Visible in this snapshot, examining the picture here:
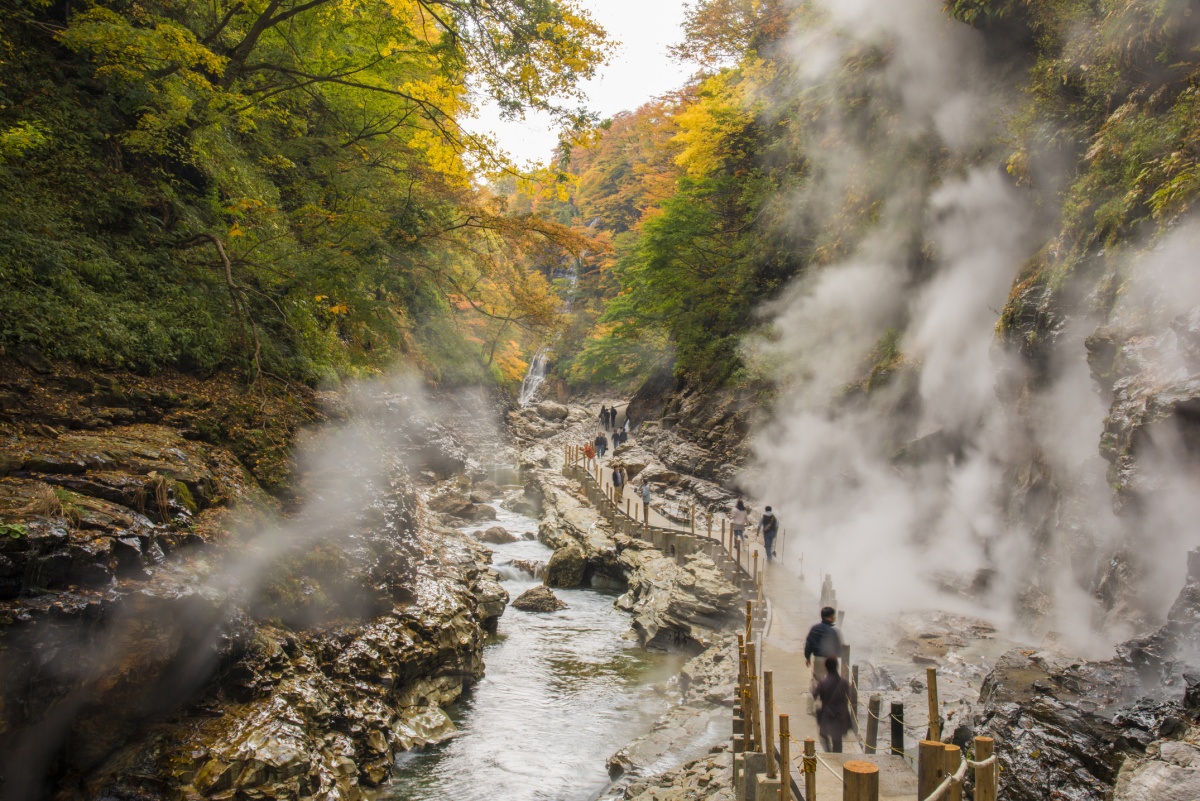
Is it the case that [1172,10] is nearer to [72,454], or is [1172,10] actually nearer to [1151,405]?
[1151,405]

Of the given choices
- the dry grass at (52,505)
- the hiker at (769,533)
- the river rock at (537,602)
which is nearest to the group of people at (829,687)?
the dry grass at (52,505)

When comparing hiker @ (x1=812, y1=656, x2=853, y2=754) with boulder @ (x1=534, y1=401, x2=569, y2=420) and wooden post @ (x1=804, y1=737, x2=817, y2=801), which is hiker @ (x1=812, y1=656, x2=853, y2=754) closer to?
wooden post @ (x1=804, y1=737, x2=817, y2=801)

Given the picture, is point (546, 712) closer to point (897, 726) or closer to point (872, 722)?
point (872, 722)

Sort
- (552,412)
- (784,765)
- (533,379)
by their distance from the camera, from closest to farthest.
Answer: (784,765)
(552,412)
(533,379)

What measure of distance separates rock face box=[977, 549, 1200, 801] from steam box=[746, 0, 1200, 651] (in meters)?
1.79

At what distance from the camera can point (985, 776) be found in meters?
3.58

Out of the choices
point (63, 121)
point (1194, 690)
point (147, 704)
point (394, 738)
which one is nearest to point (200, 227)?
point (63, 121)

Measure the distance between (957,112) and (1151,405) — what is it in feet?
37.3

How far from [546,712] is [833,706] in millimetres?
5583

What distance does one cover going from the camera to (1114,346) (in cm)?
979

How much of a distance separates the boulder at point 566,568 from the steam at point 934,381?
5.78 metres

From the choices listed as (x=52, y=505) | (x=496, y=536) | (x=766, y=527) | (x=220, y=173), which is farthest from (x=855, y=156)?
(x=52, y=505)

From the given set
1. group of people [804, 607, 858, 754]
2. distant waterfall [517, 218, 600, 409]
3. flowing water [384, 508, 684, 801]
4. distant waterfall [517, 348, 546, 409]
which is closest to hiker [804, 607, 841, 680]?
group of people [804, 607, 858, 754]

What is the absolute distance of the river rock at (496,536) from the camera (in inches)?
827
